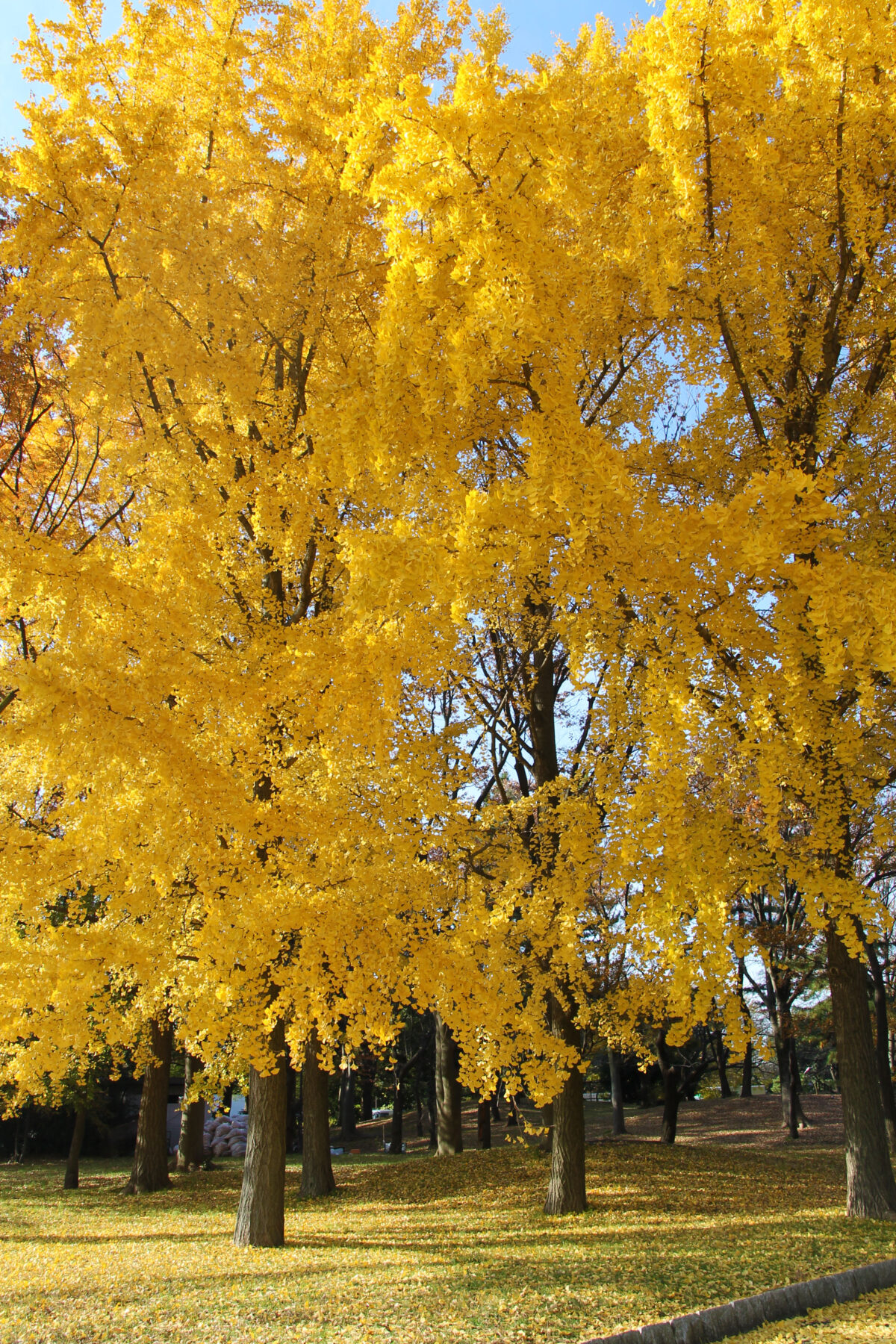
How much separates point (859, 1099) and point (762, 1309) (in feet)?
11.9

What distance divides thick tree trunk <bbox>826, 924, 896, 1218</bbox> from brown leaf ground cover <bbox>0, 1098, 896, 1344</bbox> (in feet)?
1.06

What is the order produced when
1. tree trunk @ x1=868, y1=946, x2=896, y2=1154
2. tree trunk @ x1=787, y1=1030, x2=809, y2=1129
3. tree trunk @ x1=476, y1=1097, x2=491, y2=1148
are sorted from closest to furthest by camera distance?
tree trunk @ x1=868, y1=946, x2=896, y2=1154 → tree trunk @ x1=476, y1=1097, x2=491, y2=1148 → tree trunk @ x1=787, y1=1030, x2=809, y2=1129

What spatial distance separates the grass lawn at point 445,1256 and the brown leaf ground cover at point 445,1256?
0.09 ft

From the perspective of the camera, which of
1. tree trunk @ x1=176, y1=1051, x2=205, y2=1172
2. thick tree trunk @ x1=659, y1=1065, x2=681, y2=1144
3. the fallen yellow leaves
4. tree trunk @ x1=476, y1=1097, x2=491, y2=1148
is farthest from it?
tree trunk @ x1=476, y1=1097, x2=491, y2=1148

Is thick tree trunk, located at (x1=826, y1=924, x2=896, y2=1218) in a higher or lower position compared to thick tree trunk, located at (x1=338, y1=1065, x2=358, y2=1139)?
higher

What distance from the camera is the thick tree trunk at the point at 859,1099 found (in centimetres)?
771

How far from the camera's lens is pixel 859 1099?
7805mm

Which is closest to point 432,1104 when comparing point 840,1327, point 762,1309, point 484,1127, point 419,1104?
point 419,1104

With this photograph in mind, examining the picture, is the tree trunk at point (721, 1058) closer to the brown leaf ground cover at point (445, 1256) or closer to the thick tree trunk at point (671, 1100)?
the thick tree trunk at point (671, 1100)

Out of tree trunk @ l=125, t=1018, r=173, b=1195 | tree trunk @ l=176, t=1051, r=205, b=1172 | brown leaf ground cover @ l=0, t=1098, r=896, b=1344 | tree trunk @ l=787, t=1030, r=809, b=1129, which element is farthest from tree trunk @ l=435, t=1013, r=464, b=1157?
tree trunk @ l=787, t=1030, r=809, b=1129

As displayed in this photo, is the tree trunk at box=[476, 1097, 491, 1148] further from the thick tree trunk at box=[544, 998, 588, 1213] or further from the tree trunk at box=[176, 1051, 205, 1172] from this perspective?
the thick tree trunk at box=[544, 998, 588, 1213]

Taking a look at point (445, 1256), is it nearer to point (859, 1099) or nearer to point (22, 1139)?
point (859, 1099)

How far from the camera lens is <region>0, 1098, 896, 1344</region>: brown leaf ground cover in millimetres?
5133

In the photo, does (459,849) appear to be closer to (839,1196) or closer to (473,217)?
(473,217)
